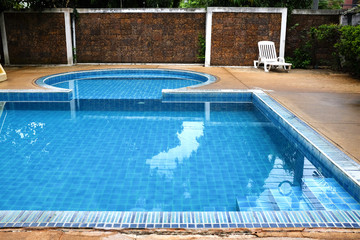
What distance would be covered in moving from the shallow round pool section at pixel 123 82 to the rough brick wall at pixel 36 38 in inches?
90.6

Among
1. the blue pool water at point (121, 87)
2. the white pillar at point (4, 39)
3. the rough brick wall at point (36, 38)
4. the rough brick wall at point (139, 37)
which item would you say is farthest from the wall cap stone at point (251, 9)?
the white pillar at point (4, 39)

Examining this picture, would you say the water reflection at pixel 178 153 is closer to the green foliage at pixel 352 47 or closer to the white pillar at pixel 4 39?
the green foliage at pixel 352 47

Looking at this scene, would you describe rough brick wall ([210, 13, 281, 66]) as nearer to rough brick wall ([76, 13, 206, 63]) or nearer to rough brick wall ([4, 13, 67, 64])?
rough brick wall ([76, 13, 206, 63])

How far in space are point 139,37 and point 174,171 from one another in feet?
29.2

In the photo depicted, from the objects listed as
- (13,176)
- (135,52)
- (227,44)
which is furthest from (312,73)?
(13,176)

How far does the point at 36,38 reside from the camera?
11.7 meters

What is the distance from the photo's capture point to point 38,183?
346 cm

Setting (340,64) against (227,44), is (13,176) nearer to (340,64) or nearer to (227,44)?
(227,44)

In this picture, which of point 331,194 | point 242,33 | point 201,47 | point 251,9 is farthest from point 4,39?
point 331,194

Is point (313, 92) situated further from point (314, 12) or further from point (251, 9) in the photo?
point (314, 12)

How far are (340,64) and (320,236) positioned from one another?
32.1ft

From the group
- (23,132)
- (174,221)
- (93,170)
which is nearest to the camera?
(174,221)

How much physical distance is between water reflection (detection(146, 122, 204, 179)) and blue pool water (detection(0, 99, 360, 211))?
0.04 feet

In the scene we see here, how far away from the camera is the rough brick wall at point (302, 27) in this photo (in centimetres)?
1137
